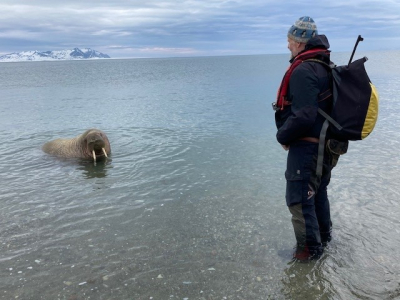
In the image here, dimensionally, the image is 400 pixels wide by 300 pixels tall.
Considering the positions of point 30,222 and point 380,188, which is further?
point 380,188

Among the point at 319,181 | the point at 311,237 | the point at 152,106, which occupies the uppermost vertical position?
the point at 319,181

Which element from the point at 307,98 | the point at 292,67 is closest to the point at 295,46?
the point at 292,67

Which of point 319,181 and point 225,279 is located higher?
→ point 319,181

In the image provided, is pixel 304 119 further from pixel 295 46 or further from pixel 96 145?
pixel 96 145

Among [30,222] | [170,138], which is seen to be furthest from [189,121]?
[30,222]

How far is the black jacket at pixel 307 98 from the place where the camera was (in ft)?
14.1

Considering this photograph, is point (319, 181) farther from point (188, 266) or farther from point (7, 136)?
point (7, 136)

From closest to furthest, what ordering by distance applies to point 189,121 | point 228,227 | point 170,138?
point 228,227, point 170,138, point 189,121

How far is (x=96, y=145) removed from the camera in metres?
11.5

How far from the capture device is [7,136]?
15.3 metres

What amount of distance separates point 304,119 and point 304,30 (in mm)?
1101

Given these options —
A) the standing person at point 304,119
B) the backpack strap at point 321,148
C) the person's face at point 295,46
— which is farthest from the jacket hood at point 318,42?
the backpack strap at point 321,148

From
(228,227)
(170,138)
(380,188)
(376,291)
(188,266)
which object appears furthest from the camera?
(170,138)

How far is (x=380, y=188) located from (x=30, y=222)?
7.01 meters
